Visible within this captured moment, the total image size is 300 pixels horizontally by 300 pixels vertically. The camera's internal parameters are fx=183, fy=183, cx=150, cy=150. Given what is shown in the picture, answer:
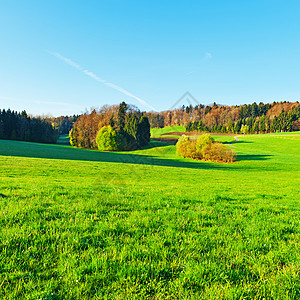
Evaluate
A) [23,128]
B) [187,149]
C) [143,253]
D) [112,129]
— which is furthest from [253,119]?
[143,253]

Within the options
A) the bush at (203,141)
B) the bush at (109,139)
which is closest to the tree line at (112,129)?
the bush at (109,139)

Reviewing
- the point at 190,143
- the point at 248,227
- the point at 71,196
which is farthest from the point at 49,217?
the point at 190,143

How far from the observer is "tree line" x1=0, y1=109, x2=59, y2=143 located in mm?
100562

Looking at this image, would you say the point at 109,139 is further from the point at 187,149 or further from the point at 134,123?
the point at 187,149

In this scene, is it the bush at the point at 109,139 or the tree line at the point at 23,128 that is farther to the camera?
the tree line at the point at 23,128

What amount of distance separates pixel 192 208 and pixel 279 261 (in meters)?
3.61

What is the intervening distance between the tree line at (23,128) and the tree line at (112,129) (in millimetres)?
21100

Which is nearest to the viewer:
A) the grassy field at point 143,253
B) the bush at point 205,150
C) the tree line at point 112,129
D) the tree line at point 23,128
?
the grassy field at point 143,253

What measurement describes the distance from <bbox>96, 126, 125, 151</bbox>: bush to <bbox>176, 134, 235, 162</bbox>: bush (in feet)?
93.7

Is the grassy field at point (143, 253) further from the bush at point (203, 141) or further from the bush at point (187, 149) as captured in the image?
the bush at point (187, 149)

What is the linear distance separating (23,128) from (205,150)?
102 metres

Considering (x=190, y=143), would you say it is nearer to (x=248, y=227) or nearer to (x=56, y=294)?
(x=248, y=227)

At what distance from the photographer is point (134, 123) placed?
8462 centimetres

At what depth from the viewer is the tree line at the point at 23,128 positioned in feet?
330
